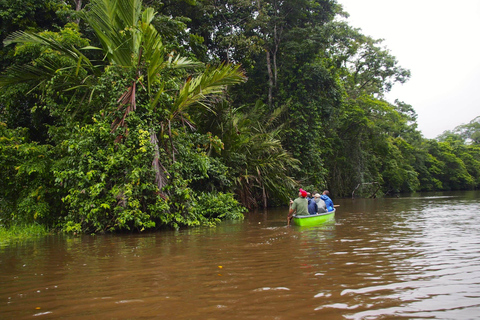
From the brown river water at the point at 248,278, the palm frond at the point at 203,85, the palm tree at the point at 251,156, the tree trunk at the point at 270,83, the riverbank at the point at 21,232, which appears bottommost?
the brown river water at the point at 248,278

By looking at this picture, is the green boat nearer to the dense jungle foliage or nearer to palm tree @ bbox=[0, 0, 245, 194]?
the dense jungle foliage

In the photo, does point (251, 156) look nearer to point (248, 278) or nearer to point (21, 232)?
point (21, 232)

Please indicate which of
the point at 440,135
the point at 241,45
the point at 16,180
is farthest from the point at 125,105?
the point at 440,135

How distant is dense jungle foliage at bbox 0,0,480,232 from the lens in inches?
356

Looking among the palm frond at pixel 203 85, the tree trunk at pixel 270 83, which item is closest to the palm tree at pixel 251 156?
the palm frond at pixel 203 85

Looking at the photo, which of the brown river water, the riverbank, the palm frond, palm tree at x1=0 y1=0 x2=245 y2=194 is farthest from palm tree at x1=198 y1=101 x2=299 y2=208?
the brown river water

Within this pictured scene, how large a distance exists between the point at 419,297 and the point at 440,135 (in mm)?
83973

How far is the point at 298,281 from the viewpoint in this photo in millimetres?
4039

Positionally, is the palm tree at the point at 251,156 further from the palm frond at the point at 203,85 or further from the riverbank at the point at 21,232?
the riverbank at the point at 21,232

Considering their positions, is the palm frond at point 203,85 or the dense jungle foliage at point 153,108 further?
the palm frond at point 203,85

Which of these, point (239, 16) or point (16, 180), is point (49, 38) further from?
point (239, 16)

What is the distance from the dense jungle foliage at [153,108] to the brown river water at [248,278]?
84.8 inches

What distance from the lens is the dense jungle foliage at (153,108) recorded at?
9.04 meters

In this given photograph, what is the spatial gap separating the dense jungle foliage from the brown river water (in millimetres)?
2154
